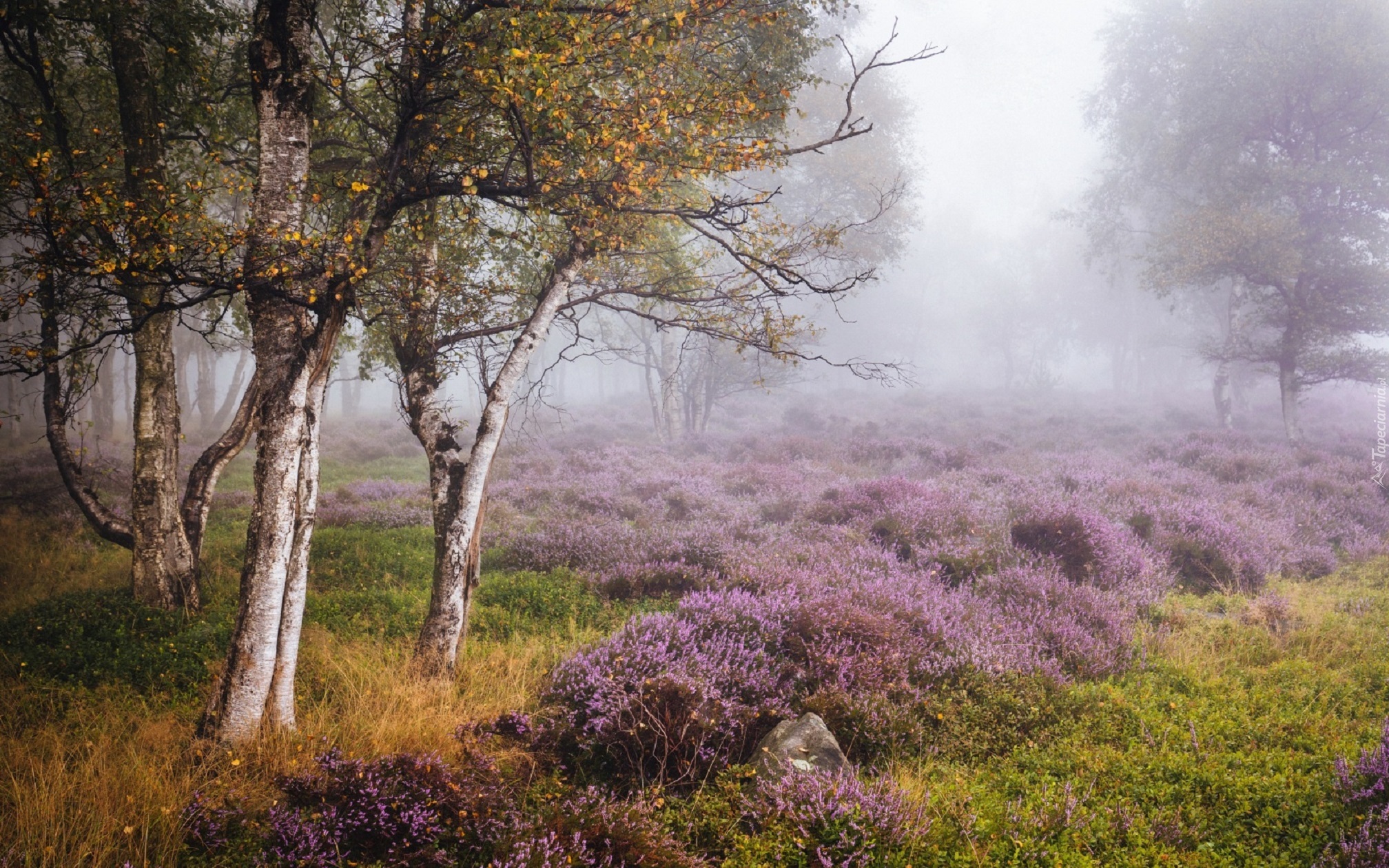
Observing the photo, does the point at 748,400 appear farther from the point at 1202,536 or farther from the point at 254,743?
the point at 254,743

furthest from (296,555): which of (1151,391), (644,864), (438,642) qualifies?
(1151,391)

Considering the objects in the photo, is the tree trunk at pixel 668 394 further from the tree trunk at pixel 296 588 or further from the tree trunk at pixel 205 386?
the tree trunk at pixel 205 386

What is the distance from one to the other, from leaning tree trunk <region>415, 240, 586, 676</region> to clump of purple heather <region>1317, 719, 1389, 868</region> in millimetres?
6171

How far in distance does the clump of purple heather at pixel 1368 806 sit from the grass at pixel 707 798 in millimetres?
112

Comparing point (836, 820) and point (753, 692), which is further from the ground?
point (836, 820)

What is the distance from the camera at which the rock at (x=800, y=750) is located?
13.8 ft

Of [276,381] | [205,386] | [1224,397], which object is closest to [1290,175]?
[1224,397]

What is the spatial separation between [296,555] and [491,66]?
3.83 metres

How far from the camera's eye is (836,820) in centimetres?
352

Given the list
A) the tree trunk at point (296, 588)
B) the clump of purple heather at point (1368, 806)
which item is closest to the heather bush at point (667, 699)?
the tree trunk at point (296, 588)

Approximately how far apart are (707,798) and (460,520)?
3.32 metres

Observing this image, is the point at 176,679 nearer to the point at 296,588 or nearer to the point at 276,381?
the point at 296,588

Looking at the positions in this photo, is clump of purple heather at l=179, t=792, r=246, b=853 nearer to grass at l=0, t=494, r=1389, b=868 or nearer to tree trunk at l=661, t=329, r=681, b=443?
grass at l=0, t=494, r=1389, b=868

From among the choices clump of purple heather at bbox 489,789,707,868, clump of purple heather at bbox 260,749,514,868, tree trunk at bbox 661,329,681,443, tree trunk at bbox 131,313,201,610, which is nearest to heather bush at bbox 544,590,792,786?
clump of purple heather at bbox 489,789,707,868
